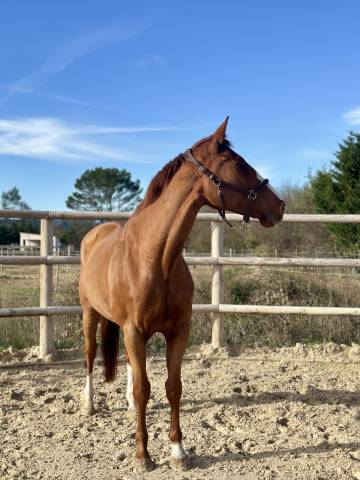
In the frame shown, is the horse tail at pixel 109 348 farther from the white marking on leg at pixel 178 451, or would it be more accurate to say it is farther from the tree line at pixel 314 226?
the tree line at pixel 314 226

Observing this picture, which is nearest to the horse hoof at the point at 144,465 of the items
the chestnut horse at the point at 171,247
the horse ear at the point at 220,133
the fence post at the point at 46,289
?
the chestnut horse at the point at 171,247

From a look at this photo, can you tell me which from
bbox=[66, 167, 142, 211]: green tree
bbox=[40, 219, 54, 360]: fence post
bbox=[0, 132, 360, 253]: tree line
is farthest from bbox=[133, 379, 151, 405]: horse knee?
bbox=[66, 167, 142, 211]: green tree

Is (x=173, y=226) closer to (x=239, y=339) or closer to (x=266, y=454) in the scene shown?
(x=266, y=454)

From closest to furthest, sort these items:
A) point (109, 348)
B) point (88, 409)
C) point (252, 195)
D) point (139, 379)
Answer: point (252, 195) < point (139, 379) < point (88, 409) < point (109, 348)

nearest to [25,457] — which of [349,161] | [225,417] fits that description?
[225,417]

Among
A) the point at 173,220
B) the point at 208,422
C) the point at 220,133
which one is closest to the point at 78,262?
the point at 208,422

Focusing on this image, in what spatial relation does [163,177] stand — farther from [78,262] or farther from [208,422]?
[78,262]

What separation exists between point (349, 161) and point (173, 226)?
63.3ft

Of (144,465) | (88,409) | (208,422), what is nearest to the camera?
(144,465)

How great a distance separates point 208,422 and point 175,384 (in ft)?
2.31

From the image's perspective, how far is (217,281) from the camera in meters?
5.55

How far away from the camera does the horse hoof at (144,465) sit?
9.45 feet

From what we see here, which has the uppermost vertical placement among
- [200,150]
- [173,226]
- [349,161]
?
[349,161]

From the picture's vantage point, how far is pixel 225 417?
3705 millimetres
